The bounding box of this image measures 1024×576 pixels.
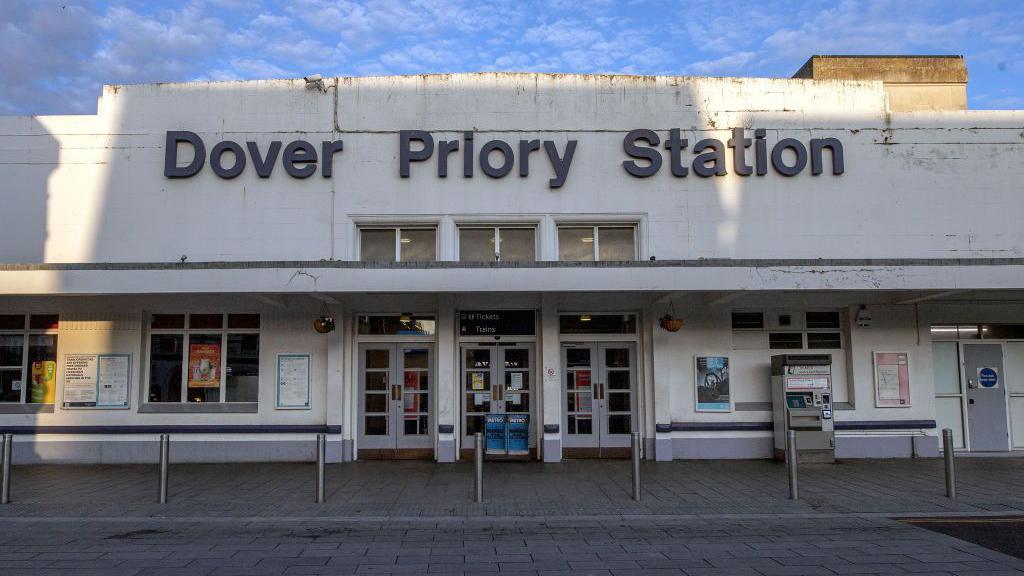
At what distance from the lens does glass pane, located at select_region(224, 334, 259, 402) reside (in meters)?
14.1

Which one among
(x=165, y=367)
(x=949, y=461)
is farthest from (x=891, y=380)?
(x=165, y=367)

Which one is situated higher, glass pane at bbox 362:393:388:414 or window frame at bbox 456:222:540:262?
window frame at bbox 456:222:540:262

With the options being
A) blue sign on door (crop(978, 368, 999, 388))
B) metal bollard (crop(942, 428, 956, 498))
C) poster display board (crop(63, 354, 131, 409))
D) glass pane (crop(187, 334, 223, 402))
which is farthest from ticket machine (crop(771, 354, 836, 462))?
poster display board (crop(63, 354, 131, 409))

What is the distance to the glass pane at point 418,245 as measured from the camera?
1436 cm

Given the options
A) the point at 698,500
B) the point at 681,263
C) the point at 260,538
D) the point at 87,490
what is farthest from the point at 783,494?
the point at 87,490

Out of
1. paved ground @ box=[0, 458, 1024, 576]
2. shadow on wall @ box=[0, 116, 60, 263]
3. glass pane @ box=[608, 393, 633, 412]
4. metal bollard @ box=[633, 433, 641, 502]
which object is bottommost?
paved ground @ box=[0, 458, 1024, 576]

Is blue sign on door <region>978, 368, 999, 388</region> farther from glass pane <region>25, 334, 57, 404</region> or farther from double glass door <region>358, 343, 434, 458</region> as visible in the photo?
glass pane <region>25, 334, 57, 404</region>

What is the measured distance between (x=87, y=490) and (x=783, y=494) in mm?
10127

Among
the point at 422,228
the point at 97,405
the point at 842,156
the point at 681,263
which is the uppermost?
the point at 842,156

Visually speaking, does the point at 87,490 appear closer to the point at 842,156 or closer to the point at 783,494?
the point at 783,494

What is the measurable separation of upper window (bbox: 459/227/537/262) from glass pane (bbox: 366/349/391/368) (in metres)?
2.34

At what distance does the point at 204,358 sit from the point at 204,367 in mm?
171

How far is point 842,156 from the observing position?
14.4 m

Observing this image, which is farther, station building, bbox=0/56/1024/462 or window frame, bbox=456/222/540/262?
window frame, bbox=456/222/540/262
